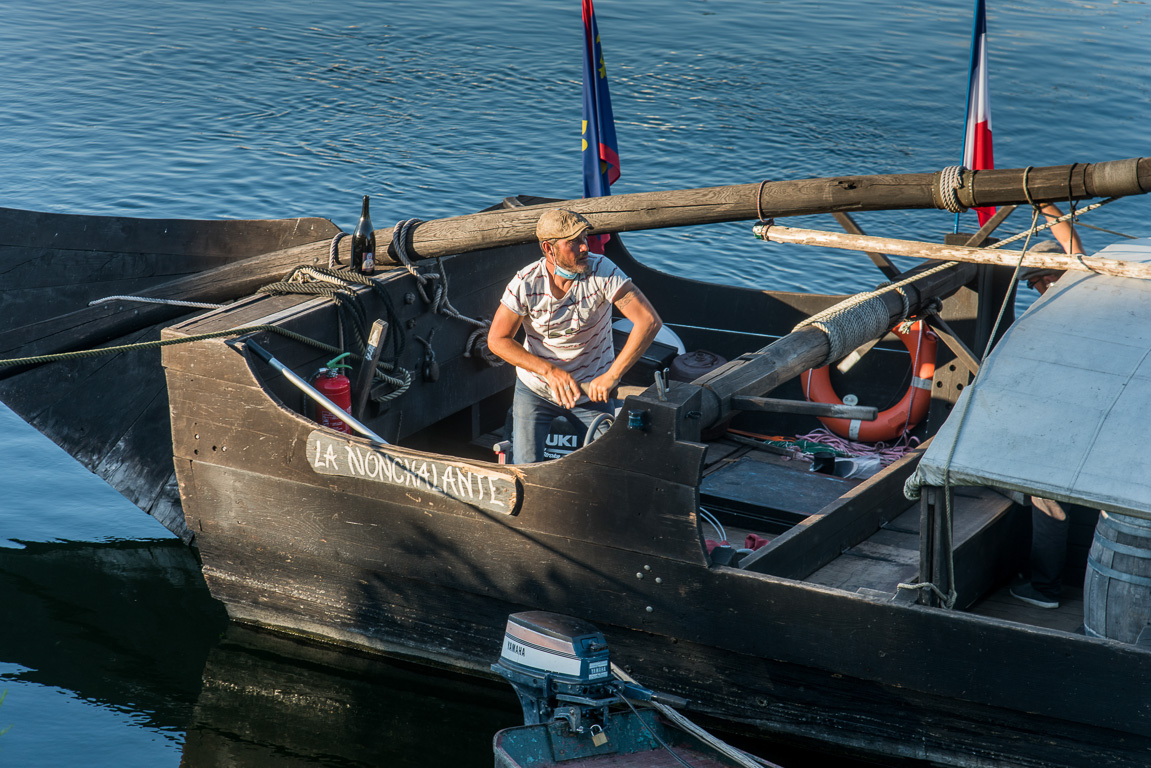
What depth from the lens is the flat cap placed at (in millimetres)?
5156

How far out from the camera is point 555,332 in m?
5.50

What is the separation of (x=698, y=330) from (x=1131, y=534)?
372 centimetres

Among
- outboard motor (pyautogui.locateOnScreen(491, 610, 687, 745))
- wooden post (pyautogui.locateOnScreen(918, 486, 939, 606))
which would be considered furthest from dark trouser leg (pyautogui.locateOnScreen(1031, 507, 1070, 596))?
outboard motor (pyautogui.locateOnScreen(491, 610, 687, 745))

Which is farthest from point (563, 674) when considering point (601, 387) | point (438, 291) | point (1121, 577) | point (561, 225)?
point (438, 291)

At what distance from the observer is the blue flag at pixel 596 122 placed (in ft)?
25.6

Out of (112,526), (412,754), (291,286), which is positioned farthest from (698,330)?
(112,526)

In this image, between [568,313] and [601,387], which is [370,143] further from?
[601,387]

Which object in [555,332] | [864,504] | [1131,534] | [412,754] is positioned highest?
[555,332]

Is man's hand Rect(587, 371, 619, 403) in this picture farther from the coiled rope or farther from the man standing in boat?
the coiled rope

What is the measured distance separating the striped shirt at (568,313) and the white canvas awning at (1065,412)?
172cm

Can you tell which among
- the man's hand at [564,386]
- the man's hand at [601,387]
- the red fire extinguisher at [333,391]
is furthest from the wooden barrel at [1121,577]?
the red fire extinguisher at [333,391]

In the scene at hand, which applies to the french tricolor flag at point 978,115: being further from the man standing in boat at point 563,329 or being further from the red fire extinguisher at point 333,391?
the red fire extinguisher at point 333,391

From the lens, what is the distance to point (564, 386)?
5305 millimetres

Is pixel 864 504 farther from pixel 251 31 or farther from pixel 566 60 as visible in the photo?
pixel 251 31
